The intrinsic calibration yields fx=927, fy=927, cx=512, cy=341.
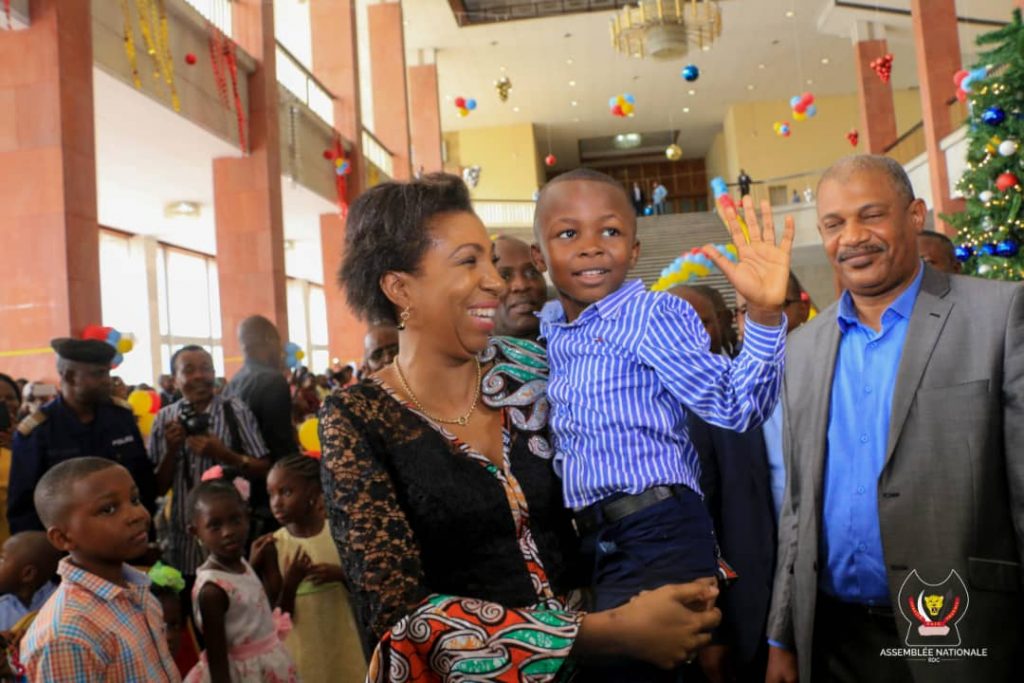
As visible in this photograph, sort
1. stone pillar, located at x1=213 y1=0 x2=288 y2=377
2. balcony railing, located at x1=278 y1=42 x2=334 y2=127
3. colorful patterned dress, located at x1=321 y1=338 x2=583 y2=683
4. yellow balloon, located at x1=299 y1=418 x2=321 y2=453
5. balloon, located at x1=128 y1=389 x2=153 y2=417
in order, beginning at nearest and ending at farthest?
colorful patterned dress, located at x1=321 y1=338 x2=583 y2=683, yellow balloon, located at x1=299 y1=418 x2=321 y2=453, balloon, located at x1=128 y1=389 x2=153 y2=417, stone pillar, located at x1=213 y1=0 x2=288 y2=377, balcony railing, located at x1=278 y1=42 x2=334 y2=127

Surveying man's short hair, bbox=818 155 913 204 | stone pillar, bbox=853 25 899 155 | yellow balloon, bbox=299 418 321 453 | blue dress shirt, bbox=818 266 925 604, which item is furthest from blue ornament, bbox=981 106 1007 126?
stone pillar, bbox=853 25 899 155

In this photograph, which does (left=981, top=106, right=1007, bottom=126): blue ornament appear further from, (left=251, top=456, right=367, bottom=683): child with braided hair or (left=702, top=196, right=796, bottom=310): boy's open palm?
(left=702, top=196, right=796, bottom=310): boy's open palm

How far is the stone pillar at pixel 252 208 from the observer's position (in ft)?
38.8

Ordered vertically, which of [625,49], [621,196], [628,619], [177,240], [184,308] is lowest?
[628,619]

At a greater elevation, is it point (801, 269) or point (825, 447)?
point (801, 269)

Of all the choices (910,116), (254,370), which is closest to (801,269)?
(910,116)

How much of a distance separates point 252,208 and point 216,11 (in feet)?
7.83

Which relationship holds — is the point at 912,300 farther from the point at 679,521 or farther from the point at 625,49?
the point at 625,49

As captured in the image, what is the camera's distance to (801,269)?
80.0 ft

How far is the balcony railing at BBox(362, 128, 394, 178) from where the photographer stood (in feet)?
59.0

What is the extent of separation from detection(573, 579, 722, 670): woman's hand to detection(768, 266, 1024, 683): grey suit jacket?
88 centimetres

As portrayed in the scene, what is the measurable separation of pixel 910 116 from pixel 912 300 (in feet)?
91.5

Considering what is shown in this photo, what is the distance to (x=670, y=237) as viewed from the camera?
76.0 ft

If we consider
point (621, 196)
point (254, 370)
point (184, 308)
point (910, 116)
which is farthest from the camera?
point (910, 116)
